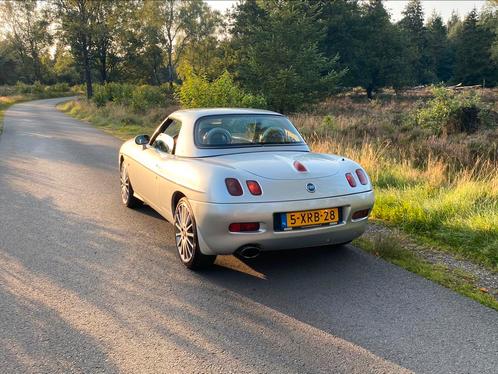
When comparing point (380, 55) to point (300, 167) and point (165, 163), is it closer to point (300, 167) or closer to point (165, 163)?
point (165, 163)

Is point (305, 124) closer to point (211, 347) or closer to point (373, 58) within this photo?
point (211, 347)

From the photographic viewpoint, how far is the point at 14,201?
6.74m

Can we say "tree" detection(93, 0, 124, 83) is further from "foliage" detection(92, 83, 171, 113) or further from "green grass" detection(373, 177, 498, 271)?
"green grass" detection(373, 177, 498, 271)

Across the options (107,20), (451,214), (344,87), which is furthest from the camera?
(344,87)

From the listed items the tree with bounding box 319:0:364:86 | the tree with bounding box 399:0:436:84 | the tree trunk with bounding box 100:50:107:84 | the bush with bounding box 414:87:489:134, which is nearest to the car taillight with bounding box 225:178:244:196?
the bush with bounding box 414:87:489:134

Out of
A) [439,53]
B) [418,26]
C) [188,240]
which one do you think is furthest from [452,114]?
[418,26]

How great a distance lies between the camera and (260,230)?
12.1 feet

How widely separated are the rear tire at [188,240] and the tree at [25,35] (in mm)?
74355

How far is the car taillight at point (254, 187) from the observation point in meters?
3.72

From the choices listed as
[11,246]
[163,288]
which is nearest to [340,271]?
[163,288]

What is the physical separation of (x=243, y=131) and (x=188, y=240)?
1.48 m

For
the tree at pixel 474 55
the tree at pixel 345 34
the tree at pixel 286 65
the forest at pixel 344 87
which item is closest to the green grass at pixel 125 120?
the forest at pixel 344 87

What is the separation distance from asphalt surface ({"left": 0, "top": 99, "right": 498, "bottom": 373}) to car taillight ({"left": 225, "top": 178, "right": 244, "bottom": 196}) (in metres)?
0.83

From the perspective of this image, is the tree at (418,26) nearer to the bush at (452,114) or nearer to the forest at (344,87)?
the forest at (344,87)
